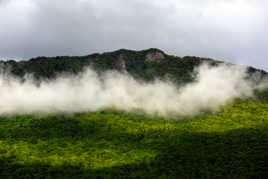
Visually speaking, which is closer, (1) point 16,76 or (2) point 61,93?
(2) point 61,93

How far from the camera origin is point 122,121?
12019cm

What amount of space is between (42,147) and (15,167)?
16176 mm

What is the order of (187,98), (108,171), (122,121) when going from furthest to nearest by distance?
(187,98) < (122,121) < (108,171)

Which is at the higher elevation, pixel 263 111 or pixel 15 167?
pixel 263 111

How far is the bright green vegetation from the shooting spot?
69.8 meters

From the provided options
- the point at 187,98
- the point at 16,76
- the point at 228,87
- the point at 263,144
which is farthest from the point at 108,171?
the point at 16,76

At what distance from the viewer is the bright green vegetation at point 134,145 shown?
6981 cm

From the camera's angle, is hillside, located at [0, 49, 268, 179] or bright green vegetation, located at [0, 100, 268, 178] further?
hillside, located at [0, 49, 268, 179]

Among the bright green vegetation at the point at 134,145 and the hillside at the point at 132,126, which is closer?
the bright green vegetation at the point at 134,145

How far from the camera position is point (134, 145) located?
92.4 metres

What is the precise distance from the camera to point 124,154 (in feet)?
275

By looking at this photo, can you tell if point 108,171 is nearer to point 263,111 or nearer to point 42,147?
point 42,147

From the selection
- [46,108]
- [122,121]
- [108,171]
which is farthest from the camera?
[46,108]

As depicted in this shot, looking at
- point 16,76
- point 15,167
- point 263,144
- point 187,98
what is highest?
point 16,76
